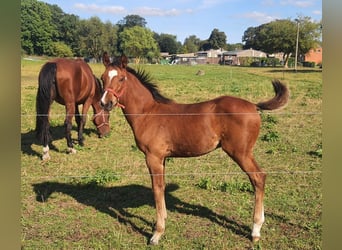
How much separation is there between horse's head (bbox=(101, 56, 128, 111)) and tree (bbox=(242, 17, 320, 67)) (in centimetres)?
3789

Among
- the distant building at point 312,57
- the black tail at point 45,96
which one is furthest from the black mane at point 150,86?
the distant building at point 312,57

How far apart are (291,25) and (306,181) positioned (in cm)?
4254

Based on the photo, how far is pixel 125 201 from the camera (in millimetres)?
5051

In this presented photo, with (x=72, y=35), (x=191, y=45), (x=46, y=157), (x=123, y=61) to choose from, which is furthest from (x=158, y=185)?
(x=191, y=45)

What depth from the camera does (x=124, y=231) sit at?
4141 millimetres

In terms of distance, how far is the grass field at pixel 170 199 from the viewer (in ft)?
12.9

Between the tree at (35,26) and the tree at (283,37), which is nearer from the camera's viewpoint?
the tree at (35,26)

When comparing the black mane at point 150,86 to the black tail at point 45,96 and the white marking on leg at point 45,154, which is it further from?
the white marking on leg at point 45,154

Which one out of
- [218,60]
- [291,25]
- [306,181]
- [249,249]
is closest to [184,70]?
[218,60]

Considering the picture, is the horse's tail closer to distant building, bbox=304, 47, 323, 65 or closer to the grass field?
the grass field

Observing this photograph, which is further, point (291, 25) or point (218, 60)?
point (291, 25)

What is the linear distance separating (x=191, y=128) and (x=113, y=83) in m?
1.03
